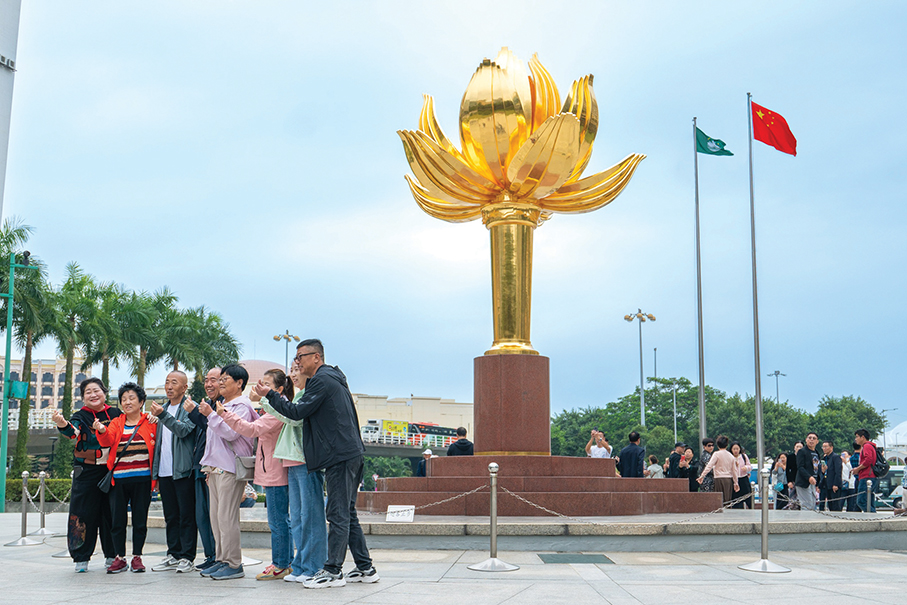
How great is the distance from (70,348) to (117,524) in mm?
25443

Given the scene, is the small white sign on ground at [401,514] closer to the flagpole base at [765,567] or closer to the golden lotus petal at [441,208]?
the flagpole base at [765,567]

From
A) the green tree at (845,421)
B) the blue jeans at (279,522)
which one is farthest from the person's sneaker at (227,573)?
the green tree at (845,421)

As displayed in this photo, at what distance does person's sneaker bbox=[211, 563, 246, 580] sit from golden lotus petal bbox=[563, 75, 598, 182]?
8.16 metres

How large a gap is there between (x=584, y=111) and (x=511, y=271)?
8.76 feet

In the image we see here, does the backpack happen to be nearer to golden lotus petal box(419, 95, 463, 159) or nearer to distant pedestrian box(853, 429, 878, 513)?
distant pedestrian box(853, 429, 878, 513)

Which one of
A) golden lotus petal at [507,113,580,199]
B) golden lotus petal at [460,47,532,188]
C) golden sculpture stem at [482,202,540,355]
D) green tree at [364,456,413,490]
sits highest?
golden lotus petal at [460,47,532,188]

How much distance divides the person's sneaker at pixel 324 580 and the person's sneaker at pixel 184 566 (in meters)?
1.50

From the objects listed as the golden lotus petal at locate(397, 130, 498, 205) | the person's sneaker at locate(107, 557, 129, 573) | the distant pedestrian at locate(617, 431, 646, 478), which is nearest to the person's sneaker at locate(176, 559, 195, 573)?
the person's sneaker at locate(107, 557, 129, 573)

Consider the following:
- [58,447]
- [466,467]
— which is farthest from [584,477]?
[58,447]

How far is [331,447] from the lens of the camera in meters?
6.16

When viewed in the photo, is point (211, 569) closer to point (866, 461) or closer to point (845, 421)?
point (866, 461)

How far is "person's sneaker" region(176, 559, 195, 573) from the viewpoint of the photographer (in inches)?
279

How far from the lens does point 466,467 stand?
11.3 m

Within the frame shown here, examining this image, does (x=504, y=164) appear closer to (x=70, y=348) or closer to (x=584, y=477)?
(x=584, y=477)
